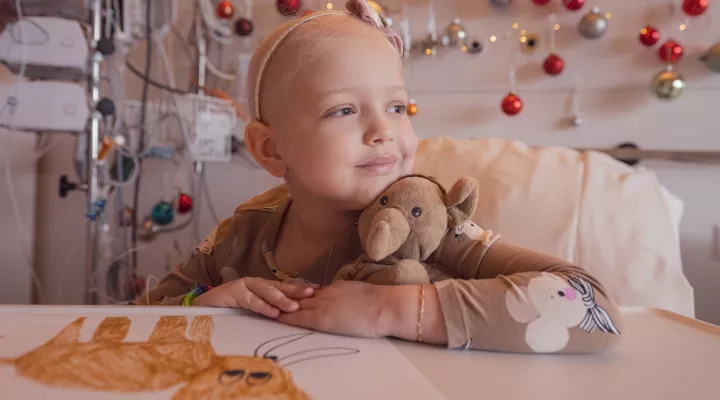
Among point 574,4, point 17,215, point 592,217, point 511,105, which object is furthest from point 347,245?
point 17,215

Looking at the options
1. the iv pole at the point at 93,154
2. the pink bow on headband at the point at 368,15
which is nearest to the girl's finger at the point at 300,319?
the pink bow on headband at the point at 368,15

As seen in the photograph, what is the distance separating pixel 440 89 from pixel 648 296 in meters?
0.87

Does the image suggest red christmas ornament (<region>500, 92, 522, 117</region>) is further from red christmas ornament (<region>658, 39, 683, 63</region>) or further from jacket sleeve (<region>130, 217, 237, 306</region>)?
jacket sleeve (<region>130, 217, 237, 306</region>)

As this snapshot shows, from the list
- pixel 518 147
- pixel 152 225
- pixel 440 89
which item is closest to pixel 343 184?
pixel 518 147

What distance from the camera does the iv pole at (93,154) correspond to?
1474mm

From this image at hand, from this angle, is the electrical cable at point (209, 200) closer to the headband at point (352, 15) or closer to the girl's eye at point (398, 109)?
the headband at point (352, 15)

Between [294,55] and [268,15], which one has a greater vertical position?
[268,15]

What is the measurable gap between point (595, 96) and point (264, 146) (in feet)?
3.73

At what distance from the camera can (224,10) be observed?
173 cm

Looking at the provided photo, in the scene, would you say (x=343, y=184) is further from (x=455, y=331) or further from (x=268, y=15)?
(x=268, y=15)

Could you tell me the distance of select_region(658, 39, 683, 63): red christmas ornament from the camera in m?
1.50

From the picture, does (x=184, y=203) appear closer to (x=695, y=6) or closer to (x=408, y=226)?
(x=408, y=226)

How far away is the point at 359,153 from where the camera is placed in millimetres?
729

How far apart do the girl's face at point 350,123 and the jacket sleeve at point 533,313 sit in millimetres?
192
